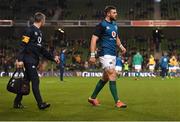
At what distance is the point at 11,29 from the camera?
4409 centimetres

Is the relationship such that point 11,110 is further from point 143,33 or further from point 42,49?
point 143,33

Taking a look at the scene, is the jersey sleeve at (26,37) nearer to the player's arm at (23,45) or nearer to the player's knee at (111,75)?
the player's arm at (23,45)

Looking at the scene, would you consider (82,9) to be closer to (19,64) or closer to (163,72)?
(163,72)

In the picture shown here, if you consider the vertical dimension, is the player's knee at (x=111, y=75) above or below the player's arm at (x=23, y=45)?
below

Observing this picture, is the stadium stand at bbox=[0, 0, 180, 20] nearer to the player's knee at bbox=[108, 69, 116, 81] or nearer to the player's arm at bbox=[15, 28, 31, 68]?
the player's knee at bbox=[108, 69, 116, 81]

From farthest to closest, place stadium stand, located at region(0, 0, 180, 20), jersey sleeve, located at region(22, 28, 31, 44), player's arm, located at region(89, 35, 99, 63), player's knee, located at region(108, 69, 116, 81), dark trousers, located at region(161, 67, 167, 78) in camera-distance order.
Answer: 1. stadium stand, located at region(0, 0, 180, 20)
2. dark trousers, located at region(161, 67, 167, 78)
3. player's knee, located at region(108, 69, 116, 81)
4. player's arm, located at region(89, 35, 99, 63)
5. jersey sleeve, located at region(22, 28, 31, 44)

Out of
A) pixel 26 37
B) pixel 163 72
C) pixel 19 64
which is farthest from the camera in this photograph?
pixel 163 72

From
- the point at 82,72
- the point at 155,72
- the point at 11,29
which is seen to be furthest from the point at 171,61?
the point at 11,29

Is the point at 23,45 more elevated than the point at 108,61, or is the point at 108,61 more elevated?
the point at 23,45

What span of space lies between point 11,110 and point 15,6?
36.4 metres

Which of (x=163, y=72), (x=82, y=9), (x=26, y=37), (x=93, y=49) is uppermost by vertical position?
(x=82, y=9)

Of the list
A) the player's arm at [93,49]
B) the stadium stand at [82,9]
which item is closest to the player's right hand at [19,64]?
the player's arm at [93,49]

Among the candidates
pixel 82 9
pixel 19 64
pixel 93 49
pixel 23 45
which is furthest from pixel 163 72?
pixel 19 64

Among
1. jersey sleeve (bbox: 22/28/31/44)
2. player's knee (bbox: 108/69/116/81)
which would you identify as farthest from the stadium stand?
jersey sleeve (bbox: 22/28/31/44)
